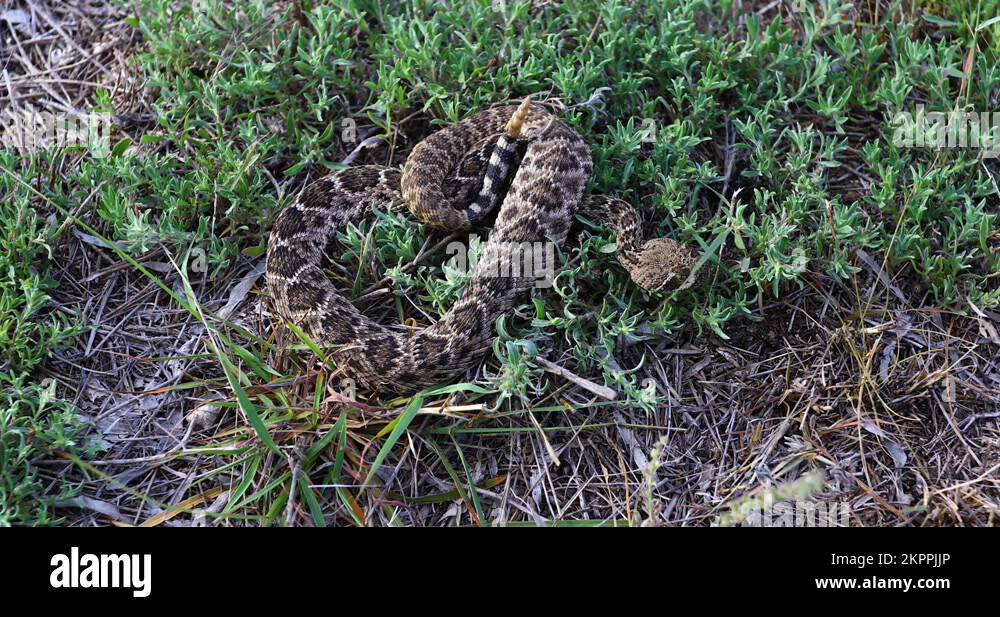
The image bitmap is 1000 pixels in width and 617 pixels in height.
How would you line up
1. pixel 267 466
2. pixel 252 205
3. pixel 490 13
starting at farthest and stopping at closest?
pixel 490 13 → pixel 252 205 → pixel 267 466

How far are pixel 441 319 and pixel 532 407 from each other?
0.78 metres

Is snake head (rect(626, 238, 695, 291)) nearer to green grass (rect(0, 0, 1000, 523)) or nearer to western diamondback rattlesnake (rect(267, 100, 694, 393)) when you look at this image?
western diamondback rattlesnake (rect(267, 100, 694, 393))

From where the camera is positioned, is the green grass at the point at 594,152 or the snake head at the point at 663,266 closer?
the snake head at the point at 663,266

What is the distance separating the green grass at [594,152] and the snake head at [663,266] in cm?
20

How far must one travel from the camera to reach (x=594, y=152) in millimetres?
5457

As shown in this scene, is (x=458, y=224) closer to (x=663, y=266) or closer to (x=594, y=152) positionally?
(x=594, y=152)

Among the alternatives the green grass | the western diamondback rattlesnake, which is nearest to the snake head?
the western diamondback rattlesnake

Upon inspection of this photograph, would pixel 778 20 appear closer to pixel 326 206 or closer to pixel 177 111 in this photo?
pixel 326 206

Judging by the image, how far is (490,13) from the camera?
578 centimetres

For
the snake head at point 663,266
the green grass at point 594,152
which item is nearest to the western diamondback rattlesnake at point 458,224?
the snake head at point 663,266

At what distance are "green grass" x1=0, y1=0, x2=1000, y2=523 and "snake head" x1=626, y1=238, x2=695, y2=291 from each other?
0.20 metres

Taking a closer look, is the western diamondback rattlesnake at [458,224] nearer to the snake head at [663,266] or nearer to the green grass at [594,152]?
the snake head at [663,266]

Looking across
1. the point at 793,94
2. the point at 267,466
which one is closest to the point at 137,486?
the point at 267,466

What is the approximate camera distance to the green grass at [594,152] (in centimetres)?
492
